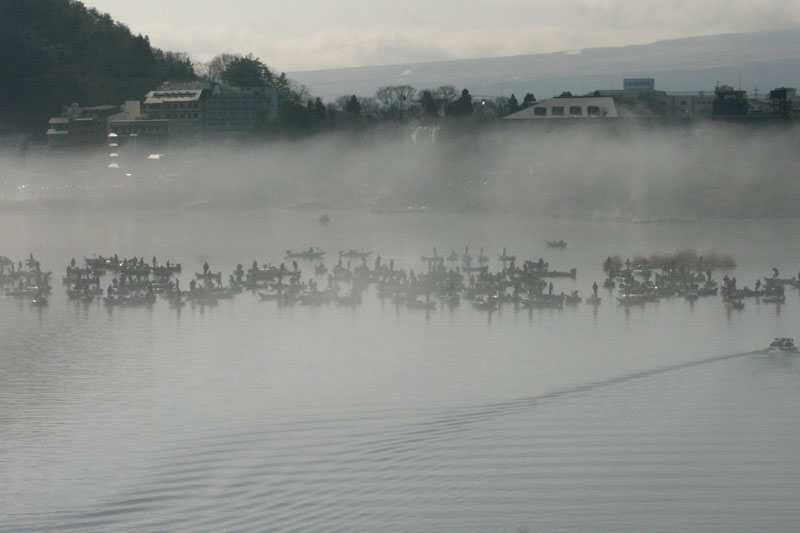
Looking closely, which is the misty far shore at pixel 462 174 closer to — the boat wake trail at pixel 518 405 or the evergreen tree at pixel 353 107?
the evergreen tree at pixel 353 107

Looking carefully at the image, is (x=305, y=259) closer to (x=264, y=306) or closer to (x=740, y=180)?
(x=264, y=306)

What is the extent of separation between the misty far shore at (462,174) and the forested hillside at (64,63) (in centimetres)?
592

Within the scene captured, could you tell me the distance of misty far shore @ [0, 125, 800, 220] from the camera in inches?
2781

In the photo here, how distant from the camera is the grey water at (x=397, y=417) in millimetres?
16141

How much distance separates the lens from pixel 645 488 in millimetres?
16672

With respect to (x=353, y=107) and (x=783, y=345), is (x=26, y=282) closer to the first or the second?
(x=783, y=345)

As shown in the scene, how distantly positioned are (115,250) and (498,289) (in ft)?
69.3

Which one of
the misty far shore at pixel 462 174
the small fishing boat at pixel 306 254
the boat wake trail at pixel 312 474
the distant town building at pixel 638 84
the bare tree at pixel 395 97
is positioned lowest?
the boat wake trail at pixel 312 474

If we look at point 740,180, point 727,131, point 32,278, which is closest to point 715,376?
point 32,278

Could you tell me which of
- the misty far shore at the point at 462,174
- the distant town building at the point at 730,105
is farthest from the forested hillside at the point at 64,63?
the distant town building at the point at 730,105

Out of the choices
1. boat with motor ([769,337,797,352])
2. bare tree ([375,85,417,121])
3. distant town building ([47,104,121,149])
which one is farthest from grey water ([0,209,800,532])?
bare tree ([375,85,417,121])

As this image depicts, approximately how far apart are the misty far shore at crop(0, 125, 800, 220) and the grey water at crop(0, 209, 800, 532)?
37.1 m

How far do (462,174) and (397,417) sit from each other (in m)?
62.0

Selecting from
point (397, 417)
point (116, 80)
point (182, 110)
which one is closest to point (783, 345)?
point (397, 417)
